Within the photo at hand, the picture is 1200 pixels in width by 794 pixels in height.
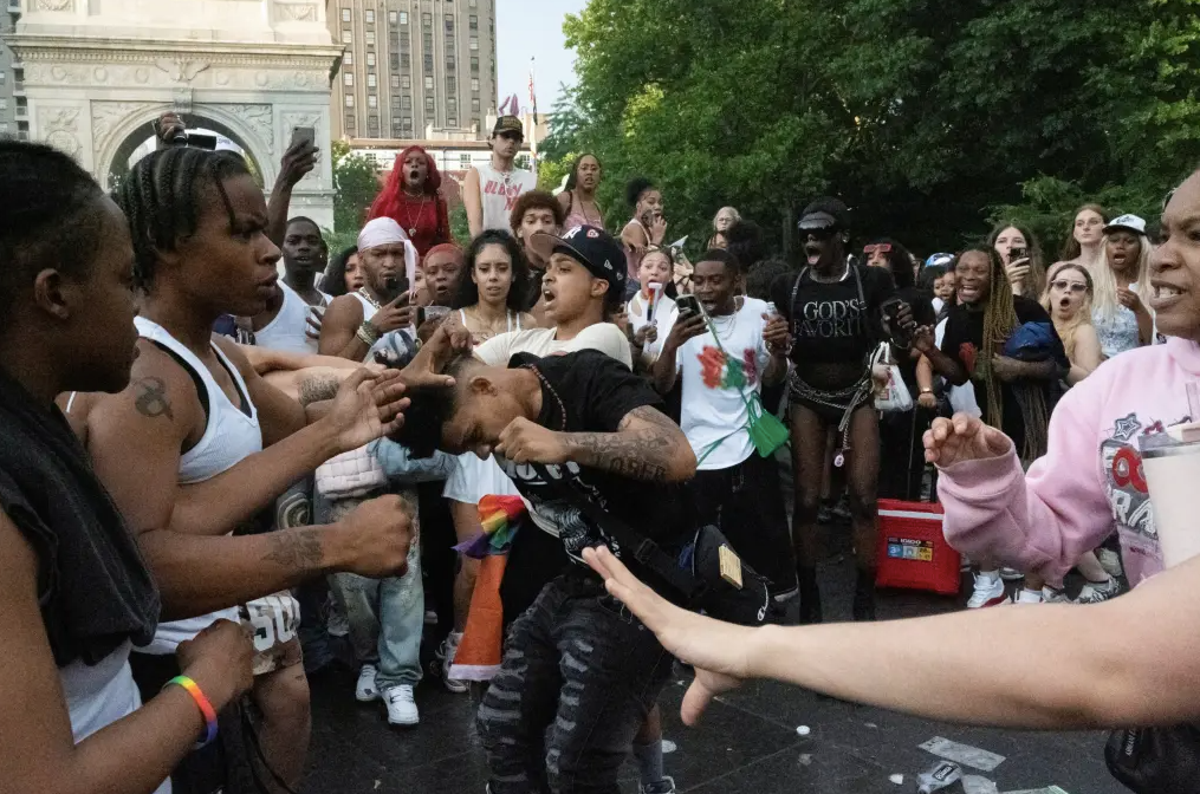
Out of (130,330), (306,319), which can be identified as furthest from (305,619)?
(130,330)

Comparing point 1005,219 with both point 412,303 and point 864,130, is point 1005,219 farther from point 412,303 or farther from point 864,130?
point 412,303

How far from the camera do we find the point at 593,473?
2.88 m

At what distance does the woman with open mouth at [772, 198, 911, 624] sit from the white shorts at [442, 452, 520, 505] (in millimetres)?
1712

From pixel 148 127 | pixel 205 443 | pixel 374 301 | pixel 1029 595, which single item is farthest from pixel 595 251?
pixel 148 127

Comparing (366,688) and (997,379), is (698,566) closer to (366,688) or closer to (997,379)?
(366,688)

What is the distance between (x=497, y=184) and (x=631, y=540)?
4997 mm

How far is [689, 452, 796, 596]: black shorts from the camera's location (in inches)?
226

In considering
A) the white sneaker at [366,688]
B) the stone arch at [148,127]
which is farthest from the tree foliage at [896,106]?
the white sneaker at [366,688]

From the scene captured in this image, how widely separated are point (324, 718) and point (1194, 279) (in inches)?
164

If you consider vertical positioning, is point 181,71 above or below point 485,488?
above

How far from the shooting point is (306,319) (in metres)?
5.52

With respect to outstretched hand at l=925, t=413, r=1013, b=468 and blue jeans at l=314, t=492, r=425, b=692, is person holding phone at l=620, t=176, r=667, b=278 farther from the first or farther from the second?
outstretched hand at l=925, t=413, r=1013, b=468

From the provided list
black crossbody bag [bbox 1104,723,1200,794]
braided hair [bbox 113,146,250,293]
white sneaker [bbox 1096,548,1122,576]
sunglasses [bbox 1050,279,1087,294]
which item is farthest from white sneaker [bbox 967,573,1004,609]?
braided hair [bbox 113,146,250,293]

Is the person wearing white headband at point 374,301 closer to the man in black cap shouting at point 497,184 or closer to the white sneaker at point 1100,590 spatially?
the man in black cap shouting at point 497,184
